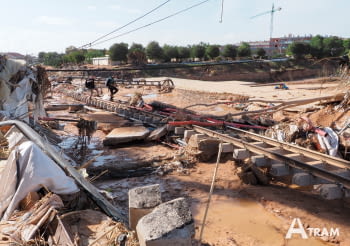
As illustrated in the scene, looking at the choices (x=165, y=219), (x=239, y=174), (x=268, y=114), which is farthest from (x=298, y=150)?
(x=268, y=114)

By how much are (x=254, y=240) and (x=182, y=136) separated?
531 cm

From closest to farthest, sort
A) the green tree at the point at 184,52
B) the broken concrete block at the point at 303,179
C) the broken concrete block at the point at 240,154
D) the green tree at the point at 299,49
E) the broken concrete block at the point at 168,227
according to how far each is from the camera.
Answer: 1. the broken concrete block at the point at 168,227
2. the broken concrete block at the point at 303,179
3. the broken concrete block at the point at 240,154
4. the green tree at the point at 299,49
5. the green tree at the point at 184,52

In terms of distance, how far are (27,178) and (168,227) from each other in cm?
219

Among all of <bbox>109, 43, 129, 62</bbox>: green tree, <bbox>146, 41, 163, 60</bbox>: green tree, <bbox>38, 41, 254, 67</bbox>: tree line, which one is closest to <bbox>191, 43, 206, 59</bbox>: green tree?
<bbox>38, 41, 254, 67</bbox>: tree line

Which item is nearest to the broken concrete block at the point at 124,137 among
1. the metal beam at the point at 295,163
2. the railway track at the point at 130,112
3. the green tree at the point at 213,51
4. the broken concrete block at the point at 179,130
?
the railway track at the point at 130,112

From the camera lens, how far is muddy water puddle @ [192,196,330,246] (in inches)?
202

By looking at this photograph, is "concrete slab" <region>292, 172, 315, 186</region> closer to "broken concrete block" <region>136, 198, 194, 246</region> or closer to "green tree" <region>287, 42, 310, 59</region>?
"broken concrete block" <region>136, 198, 194, 246</region>

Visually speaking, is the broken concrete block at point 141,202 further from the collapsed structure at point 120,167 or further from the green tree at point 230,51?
the green tree at point 230,51

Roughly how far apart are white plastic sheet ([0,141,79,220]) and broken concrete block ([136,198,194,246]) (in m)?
1.65

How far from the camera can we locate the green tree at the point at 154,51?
53938 millimetres

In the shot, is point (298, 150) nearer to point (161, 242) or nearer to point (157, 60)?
point (161, 242)

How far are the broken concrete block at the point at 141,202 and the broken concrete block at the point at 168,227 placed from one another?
0.52 meters

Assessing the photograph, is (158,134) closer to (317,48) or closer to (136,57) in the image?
(136,57)

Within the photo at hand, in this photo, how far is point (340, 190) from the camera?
17.9ft
